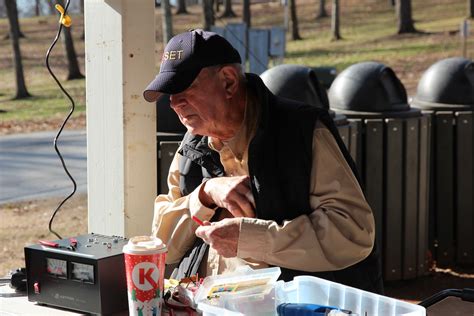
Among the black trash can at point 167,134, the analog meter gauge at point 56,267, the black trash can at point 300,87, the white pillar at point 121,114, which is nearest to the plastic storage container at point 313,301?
the analog meter gauge at point 56,267

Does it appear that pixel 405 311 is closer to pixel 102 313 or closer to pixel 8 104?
pixel 102 313

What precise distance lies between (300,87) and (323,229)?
3270 mm

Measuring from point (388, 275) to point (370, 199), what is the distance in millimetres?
633

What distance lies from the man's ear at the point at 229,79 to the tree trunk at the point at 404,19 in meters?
34.0

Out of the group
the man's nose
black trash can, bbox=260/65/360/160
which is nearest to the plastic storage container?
the man's nose

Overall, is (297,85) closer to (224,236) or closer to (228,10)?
(224,236)

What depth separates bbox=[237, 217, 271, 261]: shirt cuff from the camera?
8.98ft

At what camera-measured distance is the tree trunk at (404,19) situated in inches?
1426

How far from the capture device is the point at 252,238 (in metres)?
2.74

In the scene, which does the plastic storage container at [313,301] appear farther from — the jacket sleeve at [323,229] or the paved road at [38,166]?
the paved road at [38,166]

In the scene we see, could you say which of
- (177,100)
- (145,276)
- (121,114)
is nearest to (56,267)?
(145,276)

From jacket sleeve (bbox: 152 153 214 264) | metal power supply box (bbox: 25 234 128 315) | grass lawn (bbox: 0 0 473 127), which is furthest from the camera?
grass lawn (bbox: 0 0 473 127)

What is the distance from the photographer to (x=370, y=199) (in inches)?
263

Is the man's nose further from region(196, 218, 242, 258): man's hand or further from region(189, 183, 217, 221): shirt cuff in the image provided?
region(196, 218, 242, 258): man's hand
